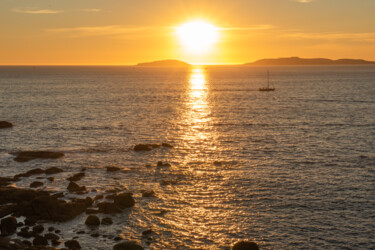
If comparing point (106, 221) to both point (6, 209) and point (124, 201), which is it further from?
point (6, 209)

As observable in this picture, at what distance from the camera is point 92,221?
1196 inches

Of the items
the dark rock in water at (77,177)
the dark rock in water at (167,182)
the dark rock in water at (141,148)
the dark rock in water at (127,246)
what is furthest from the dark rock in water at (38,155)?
the dark rock in water at (127,246)

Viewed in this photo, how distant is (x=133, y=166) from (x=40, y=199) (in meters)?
16.7

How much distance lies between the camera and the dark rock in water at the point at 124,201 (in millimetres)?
34406

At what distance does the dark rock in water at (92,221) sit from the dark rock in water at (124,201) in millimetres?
3781

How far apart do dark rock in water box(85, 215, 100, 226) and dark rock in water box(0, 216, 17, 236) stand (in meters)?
5.61

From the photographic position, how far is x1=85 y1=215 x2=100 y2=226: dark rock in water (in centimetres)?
3038

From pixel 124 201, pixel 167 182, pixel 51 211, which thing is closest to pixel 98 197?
pixel 124 201

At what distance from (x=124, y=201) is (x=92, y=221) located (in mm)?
4657

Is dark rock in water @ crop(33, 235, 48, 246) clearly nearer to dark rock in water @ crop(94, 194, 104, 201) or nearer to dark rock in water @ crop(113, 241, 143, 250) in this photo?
dark rock in water @ crop(113, 241, 143, 250)

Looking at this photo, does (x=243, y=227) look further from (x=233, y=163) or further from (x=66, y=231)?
(x=233, y=163)

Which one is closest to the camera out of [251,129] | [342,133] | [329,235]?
[329,235]

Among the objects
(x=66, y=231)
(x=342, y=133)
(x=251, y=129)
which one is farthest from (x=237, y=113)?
(x=66, y=231)

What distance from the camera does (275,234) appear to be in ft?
96.0
